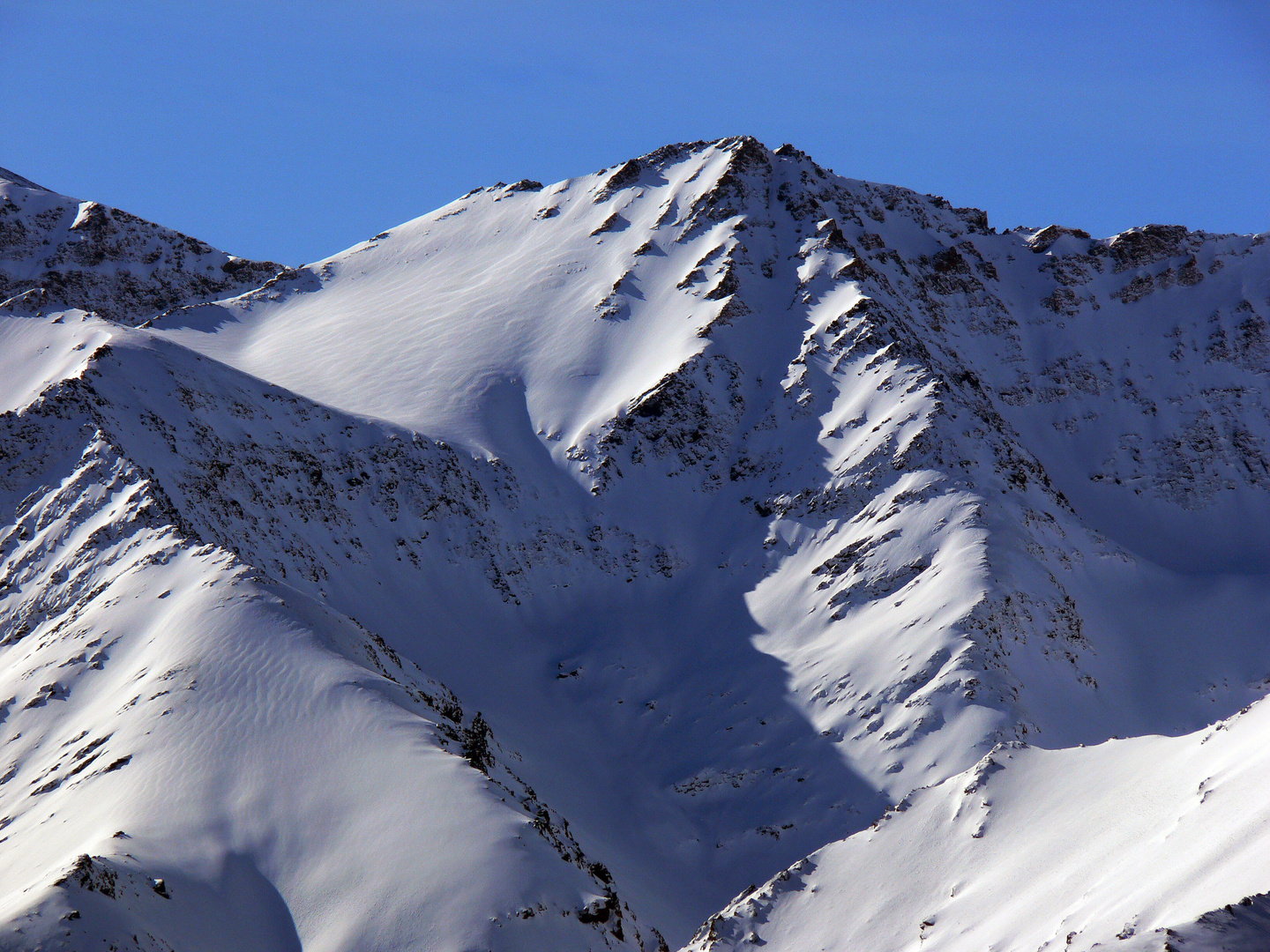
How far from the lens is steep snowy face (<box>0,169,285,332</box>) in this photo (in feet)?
373

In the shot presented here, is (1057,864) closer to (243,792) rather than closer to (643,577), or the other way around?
(243,792)

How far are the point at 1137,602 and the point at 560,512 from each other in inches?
1734

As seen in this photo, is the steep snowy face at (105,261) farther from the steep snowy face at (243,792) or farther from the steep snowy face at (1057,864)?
the steep snowy face at (1057,864)

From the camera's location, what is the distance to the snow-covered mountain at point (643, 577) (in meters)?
28.8

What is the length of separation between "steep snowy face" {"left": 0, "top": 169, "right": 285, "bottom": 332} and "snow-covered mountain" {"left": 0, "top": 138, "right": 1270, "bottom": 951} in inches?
21.8

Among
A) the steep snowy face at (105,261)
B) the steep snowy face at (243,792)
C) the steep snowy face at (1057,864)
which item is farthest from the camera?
the steep snowy face at (105,261)

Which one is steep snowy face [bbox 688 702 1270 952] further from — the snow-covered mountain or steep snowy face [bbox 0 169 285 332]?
steep snowy face [bbox 0 169 285 332]

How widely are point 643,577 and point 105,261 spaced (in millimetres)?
74818

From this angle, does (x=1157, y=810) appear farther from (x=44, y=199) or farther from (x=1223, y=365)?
(x=44, y=199)

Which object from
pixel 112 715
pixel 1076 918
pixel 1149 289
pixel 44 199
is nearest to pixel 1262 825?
pixel 1076 918

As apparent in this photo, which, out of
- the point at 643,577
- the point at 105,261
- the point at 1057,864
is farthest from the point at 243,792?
the point at 105,261

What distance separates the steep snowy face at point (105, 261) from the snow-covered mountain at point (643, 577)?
55 centimetres

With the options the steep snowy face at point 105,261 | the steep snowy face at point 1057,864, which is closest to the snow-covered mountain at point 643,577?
the steep snowy face at point 1057,864

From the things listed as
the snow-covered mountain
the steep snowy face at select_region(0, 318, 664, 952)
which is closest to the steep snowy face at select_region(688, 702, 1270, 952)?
the snow-covered mountain
